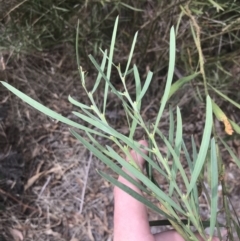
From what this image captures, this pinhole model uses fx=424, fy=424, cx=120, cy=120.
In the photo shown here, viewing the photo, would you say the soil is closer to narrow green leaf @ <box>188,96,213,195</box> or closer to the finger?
the finger

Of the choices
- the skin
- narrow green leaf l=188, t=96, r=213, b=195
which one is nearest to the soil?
the skin

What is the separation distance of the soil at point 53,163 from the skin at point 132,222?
47 centimetres

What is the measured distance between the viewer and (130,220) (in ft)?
2.11

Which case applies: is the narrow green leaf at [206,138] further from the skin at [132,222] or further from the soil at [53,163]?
the soil at [53,163]

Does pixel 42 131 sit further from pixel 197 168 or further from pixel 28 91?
pixel 197 168

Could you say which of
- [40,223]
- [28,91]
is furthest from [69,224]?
[28,91]

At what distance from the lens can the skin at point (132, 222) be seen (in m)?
0.63

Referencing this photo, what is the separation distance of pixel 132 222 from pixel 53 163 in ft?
1.82

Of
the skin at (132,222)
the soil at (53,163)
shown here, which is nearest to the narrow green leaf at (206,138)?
the skin at (132,222)

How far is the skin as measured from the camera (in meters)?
0.63

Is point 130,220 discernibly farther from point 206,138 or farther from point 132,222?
point 206,138

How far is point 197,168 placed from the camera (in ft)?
1.21

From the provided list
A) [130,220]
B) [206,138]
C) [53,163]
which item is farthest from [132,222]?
[53,163]

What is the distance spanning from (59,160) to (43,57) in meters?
0.28
